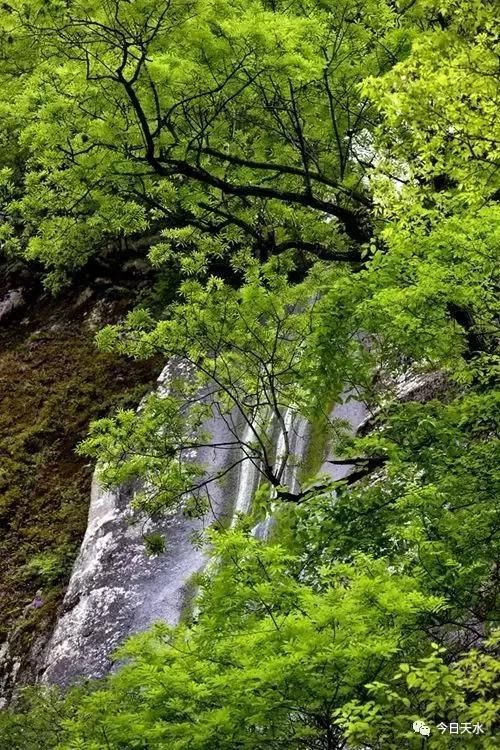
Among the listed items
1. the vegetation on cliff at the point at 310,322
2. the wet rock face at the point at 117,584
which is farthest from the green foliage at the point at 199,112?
the wet rock face at the point at 117,584

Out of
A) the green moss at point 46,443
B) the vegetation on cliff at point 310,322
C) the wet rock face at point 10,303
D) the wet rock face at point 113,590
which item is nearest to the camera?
the vegetation on cliff at point 310,322

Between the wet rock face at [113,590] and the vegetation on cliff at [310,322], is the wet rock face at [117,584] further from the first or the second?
the vegetation on cliff at [310,322]

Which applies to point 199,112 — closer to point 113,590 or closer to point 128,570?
point 128,570

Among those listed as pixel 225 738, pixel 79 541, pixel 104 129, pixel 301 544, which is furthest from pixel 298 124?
pixel 79 541

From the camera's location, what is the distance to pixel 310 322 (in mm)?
8547

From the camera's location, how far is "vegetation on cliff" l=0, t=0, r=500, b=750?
174 inches

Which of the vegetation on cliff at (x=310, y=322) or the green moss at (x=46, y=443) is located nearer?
the vegetation on cliff at (x=310, y=322)

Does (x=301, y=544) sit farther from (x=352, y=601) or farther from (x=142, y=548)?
(x=142, y=548)

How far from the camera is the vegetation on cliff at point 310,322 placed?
4.43 m

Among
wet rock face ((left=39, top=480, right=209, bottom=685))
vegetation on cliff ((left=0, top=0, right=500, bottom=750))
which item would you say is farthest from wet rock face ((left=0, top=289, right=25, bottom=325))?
vegetation on cliff ((left=0, top=0, right=500, bottom=750))

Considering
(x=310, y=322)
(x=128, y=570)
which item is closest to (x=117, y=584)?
(x=128, y=570)

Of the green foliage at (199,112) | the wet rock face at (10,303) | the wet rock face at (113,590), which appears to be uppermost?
the wet rock face at (10,303)

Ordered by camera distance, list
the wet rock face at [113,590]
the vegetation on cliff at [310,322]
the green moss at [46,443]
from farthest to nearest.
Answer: the green moss at [46,443]
the wet rock face at [113,590]
the vegetation on cliff at [310,322]

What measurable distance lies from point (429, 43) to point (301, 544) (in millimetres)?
4406
